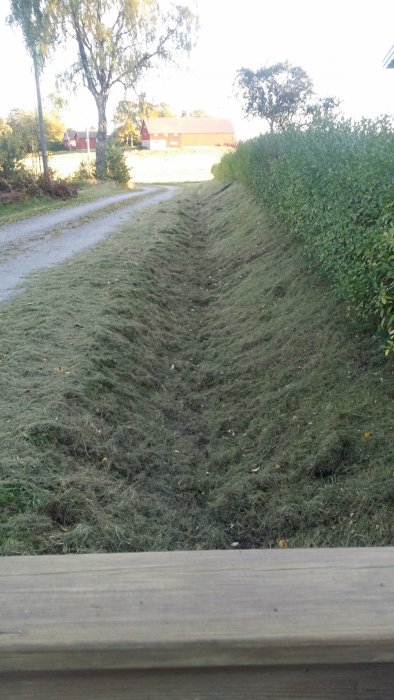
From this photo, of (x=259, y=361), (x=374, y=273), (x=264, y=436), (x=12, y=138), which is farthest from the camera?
(x=12, y=138)

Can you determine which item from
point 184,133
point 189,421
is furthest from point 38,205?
point 184,133

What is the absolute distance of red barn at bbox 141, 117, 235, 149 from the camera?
4038 inches

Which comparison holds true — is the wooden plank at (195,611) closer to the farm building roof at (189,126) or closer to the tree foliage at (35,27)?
the tree foliage at (35,27)

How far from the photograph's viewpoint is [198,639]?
108 centimetres

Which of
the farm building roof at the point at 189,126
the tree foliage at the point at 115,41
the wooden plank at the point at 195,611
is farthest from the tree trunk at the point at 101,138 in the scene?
the farm building roof at the point at 189,126

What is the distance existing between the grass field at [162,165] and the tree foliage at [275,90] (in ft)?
15.2

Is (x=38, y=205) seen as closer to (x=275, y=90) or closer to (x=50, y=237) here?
(x=50, y=237)

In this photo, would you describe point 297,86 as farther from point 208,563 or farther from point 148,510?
point 208,563

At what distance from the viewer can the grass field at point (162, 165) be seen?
50031 millimetres

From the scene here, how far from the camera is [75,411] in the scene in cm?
531

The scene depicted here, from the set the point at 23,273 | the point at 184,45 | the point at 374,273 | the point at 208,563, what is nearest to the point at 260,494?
the point at 374,273

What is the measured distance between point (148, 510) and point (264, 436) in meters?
1.50

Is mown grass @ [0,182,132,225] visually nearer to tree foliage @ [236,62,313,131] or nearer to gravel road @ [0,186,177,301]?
gravel road @ [0,186,177,301]

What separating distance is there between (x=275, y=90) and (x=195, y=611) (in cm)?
4003
